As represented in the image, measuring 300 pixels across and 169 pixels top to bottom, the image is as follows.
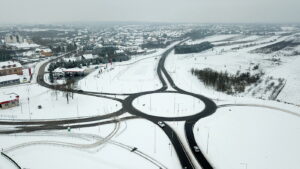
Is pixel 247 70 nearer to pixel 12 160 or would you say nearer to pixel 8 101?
pixel 8 101

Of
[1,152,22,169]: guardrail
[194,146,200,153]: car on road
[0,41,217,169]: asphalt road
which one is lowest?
[1,152,22,169]: guardrail

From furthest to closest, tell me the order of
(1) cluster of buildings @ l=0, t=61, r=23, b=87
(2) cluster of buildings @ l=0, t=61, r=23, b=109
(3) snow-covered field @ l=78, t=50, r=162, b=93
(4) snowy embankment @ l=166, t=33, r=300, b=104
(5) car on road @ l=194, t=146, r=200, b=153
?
(1) cluster of buildings @ l=0, t=61, r=23, b=87, (3) snow-covered field @ l=78, t=50, r=162, b=93, (4) snowy embankment @ l=166, t=33, r=300, b=104, (2) cluster of buildings @ l=0, t=61, r=23, b=109, (5) car on road @ l=194, t=146, r=200, b=153

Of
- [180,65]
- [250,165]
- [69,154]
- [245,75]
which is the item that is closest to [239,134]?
[250,165]

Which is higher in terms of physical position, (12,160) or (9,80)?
(9,80)

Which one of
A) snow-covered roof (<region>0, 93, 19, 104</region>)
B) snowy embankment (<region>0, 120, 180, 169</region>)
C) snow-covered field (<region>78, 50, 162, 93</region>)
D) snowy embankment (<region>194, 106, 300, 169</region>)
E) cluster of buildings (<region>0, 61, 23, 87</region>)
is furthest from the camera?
cluster of buildings (<region>0, 61, 23, 87</region>)

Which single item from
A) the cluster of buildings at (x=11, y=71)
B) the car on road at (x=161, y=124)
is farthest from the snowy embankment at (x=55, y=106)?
the car on road at (x=161, y=124)

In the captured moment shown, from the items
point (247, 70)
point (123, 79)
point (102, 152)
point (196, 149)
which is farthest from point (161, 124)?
point (247, 70)

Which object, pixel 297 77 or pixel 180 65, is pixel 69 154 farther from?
pixel 297 77

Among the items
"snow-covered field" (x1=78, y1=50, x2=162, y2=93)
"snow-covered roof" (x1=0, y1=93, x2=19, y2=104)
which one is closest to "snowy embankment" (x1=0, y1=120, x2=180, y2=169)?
"snow-covered roof" (x1=0, y1=93, x2=19, y2=104)

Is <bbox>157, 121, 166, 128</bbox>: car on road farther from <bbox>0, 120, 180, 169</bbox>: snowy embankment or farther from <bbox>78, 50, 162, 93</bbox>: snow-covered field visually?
<bbox>78, 50, 162, 93</bbox>: snow-covered field
